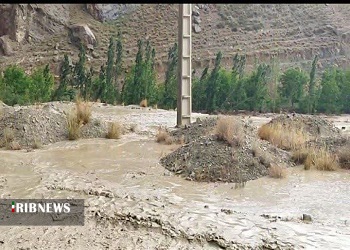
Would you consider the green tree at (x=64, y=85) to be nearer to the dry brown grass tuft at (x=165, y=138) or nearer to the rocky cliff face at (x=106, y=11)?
the rocky cliff face at (x=106, y=11)

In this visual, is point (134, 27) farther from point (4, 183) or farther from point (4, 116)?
point (4, 183)

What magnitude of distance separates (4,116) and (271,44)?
3208 cm

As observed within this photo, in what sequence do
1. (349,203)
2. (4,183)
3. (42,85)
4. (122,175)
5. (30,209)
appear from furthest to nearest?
(42,85)
(122,175)
(4,183)
(349,203)
(30,209)

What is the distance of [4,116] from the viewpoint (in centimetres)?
1088

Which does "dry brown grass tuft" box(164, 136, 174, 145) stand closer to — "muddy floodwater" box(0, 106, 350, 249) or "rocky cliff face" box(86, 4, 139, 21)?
"muddy floodwater" box(0, 106, 350, 249)

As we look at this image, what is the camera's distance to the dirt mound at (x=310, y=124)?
11.2m

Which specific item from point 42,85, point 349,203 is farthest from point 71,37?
point 349,203

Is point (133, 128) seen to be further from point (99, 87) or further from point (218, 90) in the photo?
point (218, 90)

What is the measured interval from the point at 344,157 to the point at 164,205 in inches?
175

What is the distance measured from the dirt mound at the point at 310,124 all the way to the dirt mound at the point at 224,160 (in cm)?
256

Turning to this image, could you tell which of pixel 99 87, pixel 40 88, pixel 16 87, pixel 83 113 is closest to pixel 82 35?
pixel 99 87

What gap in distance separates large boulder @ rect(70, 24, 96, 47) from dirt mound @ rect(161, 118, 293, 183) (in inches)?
1168

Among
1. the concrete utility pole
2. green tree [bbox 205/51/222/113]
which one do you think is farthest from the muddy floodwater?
green tree [bbox 205/51/222/113]

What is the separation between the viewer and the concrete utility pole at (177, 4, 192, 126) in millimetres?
12727
